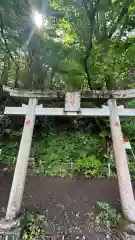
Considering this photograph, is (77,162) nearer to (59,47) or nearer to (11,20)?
(59,47)

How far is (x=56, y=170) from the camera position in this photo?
196 inches

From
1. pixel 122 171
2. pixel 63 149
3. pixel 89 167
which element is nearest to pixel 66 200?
pixel 89 167

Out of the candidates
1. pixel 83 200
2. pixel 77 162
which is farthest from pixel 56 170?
pixel 83 200

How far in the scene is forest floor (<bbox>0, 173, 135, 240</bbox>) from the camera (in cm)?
346

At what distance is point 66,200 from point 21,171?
1229 millimetres

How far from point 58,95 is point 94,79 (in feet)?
4.39

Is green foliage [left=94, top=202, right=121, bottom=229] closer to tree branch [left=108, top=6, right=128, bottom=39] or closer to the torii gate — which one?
the torii gate

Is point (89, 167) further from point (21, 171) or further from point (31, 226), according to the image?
point (31, 226)

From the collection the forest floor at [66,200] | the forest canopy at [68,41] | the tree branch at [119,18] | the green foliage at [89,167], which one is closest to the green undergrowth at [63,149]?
the green foliage at [89,167]

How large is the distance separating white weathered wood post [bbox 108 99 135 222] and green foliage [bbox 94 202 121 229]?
0.82 ft

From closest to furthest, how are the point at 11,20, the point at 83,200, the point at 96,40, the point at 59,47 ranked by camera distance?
the point at 83,200 < the point at 11,20 < the point at 59,47 < the point at 96,40

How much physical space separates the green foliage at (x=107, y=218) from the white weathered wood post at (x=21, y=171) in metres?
1.56

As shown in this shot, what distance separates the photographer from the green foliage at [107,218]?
348 centimetres

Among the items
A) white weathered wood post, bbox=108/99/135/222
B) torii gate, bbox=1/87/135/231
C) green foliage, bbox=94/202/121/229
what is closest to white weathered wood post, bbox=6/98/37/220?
torii gate, bbox=1/87/135/231
